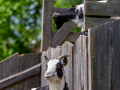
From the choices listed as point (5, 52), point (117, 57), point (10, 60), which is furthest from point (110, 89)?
point (5, 52)

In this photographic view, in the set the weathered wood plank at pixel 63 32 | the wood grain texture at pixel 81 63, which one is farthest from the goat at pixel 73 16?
the wood grain texture at pixel 81 63

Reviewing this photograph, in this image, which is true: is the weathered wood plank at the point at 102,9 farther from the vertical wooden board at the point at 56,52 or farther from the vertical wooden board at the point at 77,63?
the vertical wooden board at the point at 56,52

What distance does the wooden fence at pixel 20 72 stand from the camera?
576cm

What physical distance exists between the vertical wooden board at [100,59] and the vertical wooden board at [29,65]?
3730mm

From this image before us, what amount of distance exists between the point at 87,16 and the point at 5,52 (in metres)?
7.94

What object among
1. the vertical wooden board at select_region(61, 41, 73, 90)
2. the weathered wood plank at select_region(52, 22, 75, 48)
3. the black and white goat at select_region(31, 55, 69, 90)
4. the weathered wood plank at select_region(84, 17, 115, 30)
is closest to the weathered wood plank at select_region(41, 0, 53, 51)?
the weathered wood plank at select_region(52, 22, 75, 48)

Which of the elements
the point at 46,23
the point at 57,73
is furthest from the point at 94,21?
the point at 46,23

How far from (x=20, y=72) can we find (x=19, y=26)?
538 cm

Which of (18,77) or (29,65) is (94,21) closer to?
(18,77)

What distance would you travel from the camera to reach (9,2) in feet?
33.9

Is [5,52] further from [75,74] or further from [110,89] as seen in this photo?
[110,89]

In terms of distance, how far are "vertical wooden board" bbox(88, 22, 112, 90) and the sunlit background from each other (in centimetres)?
753

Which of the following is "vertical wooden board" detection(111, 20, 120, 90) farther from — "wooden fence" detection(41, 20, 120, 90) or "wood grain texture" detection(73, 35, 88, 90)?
"wood grain texture" detection(73, 35, 88, 90)

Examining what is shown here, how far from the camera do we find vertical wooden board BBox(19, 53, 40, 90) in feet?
19.3
